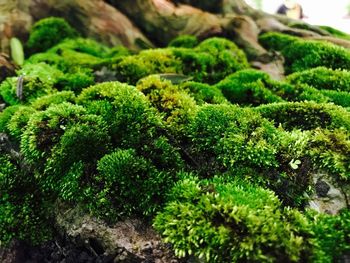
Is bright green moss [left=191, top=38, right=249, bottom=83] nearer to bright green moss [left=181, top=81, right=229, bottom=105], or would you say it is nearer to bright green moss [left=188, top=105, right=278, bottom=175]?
bright green moss [left=181, top=81, right=229, bottom=105]

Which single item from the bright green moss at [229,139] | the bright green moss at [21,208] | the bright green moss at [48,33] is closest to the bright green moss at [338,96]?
the bright green moss at [229,139]

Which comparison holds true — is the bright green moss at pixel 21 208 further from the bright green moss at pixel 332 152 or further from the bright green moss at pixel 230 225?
the bright green moss at pixel 332 152

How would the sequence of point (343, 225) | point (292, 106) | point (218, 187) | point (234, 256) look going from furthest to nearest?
point (292, 106)
point (218, 187)
point (343, 225)
point (234, 256)

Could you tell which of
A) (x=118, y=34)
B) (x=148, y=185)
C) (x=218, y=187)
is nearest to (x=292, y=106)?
(x=218, y=187)

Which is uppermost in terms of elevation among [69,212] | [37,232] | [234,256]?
[234,256]

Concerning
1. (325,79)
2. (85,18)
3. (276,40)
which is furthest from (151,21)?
(325,79)

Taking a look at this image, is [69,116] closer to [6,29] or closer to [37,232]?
[37,232]
